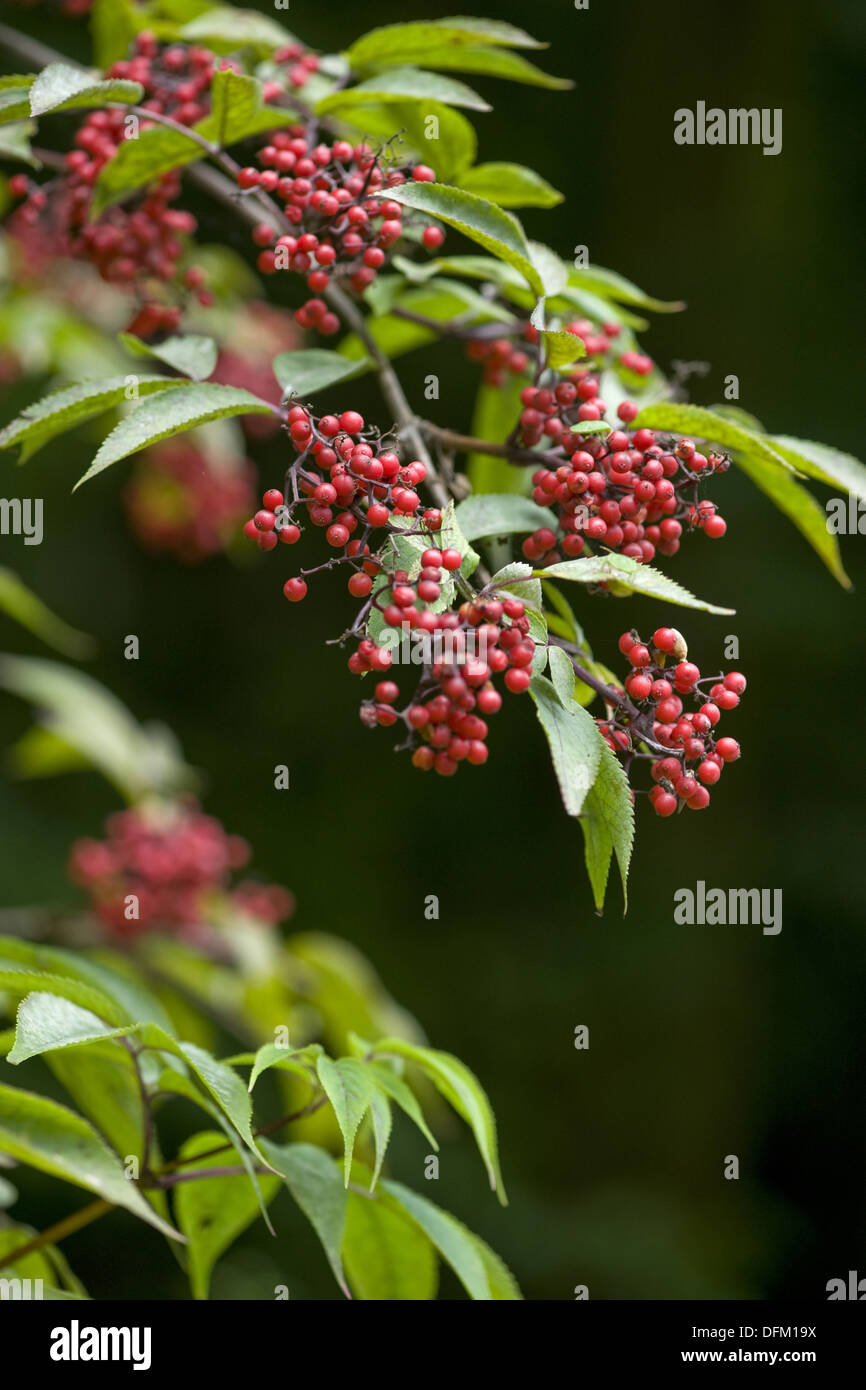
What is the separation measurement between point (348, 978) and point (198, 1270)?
931 mm

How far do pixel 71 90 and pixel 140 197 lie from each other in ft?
0.91

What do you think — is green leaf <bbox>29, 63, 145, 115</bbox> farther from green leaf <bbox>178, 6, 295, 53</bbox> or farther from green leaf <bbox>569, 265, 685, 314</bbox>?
green leaf <bbox>569, 265, 685, 314</bbox>

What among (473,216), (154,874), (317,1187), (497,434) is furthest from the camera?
(154,874)

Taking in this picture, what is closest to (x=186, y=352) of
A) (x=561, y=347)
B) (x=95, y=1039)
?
(x=561, y=347)

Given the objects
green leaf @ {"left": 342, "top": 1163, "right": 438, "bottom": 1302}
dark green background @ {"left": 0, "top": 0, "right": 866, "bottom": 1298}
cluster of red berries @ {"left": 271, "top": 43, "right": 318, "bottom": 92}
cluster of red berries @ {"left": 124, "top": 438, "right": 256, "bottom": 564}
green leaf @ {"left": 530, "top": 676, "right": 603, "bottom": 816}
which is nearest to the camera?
green leaf @ {"left": 530, "top": 676, "right": 603, "bottom": 816}

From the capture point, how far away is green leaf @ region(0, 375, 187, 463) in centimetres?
86

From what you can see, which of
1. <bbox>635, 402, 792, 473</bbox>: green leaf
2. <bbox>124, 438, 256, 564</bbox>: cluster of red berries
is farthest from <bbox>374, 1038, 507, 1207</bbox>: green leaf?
<bbox>124, 438, 256, 564</bbox>: cluster of red berries

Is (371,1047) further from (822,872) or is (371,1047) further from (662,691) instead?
(822,872)

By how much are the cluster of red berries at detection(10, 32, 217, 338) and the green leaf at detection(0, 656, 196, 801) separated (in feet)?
2.85

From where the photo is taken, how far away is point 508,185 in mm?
1073

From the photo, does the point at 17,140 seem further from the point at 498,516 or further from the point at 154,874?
the point at 154,874

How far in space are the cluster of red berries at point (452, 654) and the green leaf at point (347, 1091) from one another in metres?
0.23

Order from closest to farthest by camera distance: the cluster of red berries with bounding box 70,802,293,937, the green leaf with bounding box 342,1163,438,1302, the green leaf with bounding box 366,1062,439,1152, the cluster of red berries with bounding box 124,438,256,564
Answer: the green leaf with bounding box 366,1062,439,1152 → the green leaf with bounding box 342,1163,438,1302 → the cluster of red berries with bounding box 70,802,293,937 → the cluster of red berries with bounding box 124,438,256,564
